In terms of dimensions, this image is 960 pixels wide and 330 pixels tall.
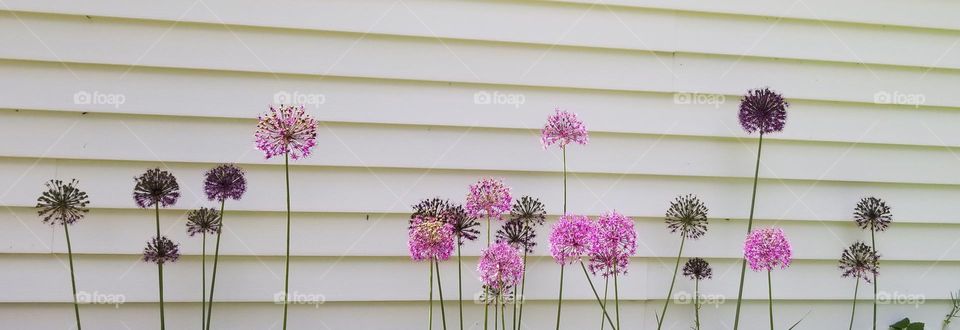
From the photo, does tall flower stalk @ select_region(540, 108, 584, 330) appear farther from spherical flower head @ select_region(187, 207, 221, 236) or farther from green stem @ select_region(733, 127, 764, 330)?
spherical flower head @ select_region(187, 207, 221, 236)

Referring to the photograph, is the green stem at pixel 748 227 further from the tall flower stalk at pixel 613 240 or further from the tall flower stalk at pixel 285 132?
the tall flower stalk at pixel 285 132

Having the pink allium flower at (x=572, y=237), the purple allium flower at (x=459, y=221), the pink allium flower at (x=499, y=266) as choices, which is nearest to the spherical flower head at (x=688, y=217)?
the pink allium flower at (x=572, y=237)

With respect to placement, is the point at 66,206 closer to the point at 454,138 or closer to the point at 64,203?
the point at 64,203

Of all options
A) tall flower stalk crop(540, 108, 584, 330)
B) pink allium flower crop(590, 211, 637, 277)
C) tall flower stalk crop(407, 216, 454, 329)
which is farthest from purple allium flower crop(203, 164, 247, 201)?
pink allium flower crop(590, 211, 637, 277)

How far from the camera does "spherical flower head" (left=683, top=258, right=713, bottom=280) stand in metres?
2.46

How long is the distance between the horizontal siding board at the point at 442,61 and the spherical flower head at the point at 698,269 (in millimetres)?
715

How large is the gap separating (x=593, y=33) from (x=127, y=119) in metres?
1.82

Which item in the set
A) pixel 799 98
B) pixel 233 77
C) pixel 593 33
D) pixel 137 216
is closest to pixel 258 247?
pixel 137 216

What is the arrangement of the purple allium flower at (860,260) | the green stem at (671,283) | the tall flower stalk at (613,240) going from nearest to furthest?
1. the tall flower stalk at (613,240)
2. the green stem at (671,283)
3. the purple allium flower at (860,260)

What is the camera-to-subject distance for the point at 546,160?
99.3 inches

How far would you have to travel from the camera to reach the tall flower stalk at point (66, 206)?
204 cm

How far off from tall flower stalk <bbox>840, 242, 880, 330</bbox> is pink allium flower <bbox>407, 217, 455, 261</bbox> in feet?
5.62

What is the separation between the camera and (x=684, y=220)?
2.43 metres

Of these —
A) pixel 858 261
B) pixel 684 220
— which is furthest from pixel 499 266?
pixel 858 261
